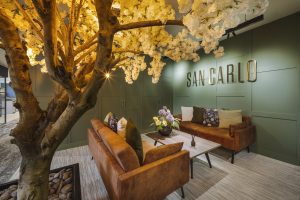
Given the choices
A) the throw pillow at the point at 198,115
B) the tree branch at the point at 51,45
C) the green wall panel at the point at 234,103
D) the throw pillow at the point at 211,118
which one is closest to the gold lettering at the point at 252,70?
the green wall panel at the point at 234,103

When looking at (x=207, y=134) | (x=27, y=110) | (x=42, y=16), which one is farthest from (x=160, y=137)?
(x=42, y=16)

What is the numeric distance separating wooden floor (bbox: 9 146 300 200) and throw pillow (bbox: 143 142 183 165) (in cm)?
65

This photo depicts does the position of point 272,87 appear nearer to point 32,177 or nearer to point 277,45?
point 277,45

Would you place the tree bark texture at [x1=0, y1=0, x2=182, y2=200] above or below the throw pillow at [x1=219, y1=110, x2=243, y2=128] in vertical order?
above

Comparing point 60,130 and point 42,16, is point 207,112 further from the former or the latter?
point 42,16

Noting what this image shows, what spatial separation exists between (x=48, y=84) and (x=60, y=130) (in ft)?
10.4

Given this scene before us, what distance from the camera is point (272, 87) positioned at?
310 centimetres

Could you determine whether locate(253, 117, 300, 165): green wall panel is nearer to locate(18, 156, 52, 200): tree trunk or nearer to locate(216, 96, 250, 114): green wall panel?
locate(216, 96, 250, 114): green wall panel

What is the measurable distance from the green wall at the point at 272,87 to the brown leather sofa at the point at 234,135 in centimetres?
27

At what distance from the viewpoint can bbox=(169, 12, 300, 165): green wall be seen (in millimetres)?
2820

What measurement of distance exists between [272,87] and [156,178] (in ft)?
10.1

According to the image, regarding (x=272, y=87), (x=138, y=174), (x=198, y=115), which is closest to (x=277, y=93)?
(x=272, y=87)

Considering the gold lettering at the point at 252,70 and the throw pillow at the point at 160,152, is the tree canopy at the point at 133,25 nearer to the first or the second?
the throw pillow at the point at 160,152

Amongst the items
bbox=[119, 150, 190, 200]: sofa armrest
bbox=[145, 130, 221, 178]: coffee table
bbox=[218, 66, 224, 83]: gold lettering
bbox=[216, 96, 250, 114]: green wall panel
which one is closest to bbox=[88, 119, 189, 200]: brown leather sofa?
bbox=[119, 150, 190, 200]: sofa armrest
